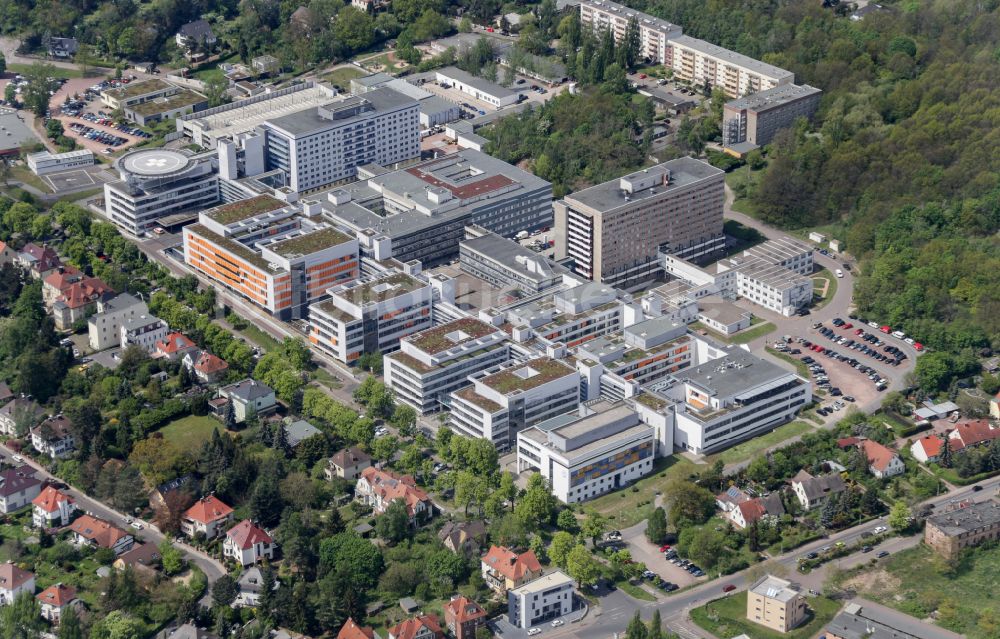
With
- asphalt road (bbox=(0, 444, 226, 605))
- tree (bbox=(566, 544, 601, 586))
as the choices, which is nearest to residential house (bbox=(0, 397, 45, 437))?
asphalt road (bbox=(0, 444, 226, 605))

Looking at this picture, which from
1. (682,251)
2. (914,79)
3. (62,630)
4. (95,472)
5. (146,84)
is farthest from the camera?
(146,84)

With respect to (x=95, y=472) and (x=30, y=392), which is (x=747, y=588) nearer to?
(x=95, y=472)

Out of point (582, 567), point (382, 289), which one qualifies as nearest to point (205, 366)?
point (382, 289)

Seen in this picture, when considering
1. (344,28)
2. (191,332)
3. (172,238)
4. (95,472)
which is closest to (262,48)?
(344,28)

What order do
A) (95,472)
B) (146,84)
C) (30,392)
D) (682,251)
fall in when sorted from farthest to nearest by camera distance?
(146,84)
(682,251)
(30,392)
(95,472)

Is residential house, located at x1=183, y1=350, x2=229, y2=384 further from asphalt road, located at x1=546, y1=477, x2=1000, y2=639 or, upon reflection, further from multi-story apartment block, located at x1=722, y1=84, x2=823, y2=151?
multi-story apartment block, located at x1=722, y1=84, x2=823, y2=151

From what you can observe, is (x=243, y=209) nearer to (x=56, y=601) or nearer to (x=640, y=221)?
(x=640, y=221)

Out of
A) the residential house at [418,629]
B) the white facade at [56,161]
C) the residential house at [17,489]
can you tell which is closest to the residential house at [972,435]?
the residential house at [418,629]

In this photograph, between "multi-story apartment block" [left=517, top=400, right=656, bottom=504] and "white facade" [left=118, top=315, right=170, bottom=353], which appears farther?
"white facade" [left=118, top=315, right=170, bottom=353]
